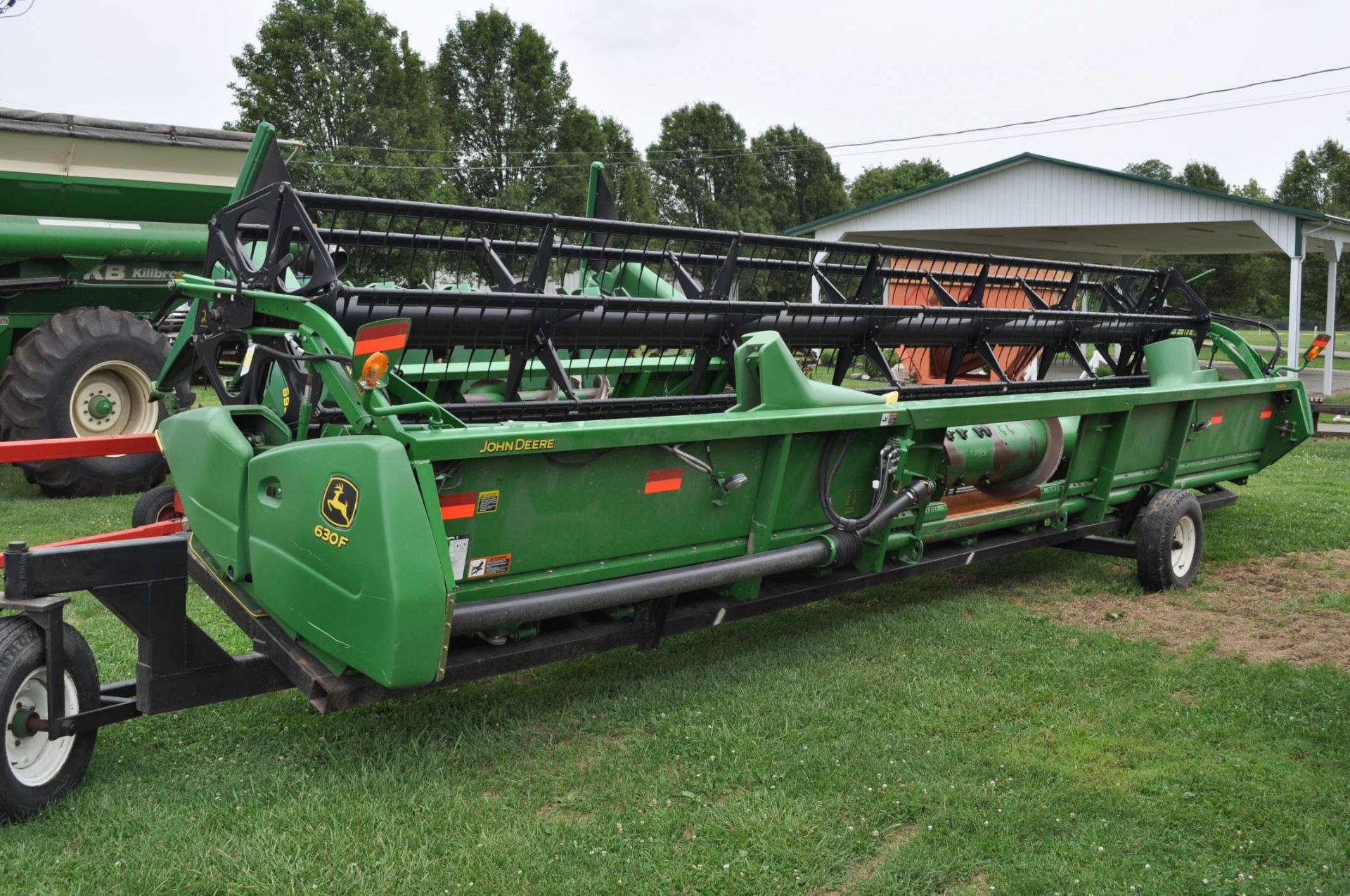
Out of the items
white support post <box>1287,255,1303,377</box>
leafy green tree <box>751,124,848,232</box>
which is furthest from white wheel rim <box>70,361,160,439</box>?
leafy green tree <box>751,124,848,232</box>

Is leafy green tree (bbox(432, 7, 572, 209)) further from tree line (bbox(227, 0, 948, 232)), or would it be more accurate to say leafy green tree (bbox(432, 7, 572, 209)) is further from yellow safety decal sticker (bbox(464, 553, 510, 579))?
yellow safety decal sticker (bbox(464, 553, 510, 579))

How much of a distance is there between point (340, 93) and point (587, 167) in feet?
31.7

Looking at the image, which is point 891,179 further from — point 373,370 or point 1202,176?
point 373,370

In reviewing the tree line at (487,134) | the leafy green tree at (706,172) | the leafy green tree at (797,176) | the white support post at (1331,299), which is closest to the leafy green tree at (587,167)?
the tree line at (487,134)

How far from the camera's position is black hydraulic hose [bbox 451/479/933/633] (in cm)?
363

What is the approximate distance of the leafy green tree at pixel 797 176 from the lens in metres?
54.4

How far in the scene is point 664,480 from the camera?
4.16m

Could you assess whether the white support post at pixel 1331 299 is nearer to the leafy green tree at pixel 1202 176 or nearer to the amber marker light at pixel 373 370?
the amber marker light at pixel 373 370

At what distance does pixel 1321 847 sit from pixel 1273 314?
65.7 m

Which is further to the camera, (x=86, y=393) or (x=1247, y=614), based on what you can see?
(x=86, y=393)

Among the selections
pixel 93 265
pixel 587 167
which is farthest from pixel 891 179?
pixel 93 265

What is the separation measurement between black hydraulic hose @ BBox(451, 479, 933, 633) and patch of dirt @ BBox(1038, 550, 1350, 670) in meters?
1.59

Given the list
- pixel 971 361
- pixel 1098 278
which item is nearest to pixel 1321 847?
pixel 971 361

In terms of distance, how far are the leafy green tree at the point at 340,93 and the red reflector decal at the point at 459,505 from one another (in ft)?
94.5
